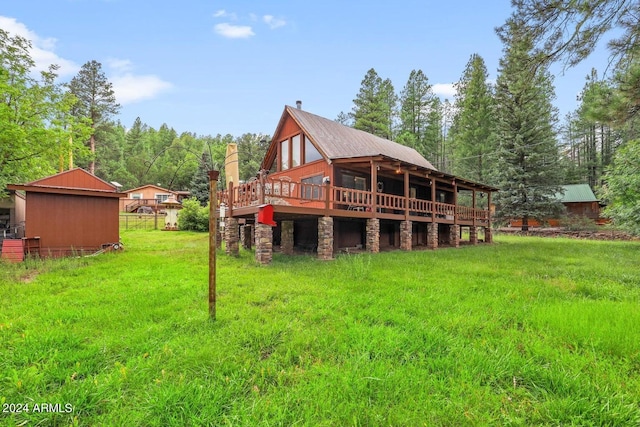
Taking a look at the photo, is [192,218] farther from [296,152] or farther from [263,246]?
[263,246]

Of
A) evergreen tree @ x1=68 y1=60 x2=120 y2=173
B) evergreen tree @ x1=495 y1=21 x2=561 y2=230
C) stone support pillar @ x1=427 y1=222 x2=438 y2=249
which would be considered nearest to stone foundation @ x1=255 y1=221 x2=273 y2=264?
stone support pillar @ x1=427 y1=222 x2=438 y2=249

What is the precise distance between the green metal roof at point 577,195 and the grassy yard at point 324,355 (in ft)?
107

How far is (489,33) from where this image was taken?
288 inches

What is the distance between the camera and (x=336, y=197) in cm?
1366

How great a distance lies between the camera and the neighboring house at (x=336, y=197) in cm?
1105

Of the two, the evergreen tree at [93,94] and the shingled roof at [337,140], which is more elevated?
the evergreen tree at [93,94]

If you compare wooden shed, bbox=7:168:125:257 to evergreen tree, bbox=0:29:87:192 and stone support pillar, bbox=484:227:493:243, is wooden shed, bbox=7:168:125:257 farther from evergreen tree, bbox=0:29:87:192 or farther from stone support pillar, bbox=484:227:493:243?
stone support pillar, bbox=484:227:493:243

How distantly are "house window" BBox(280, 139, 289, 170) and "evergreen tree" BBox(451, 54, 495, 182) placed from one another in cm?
2227

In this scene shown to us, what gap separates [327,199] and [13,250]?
1079 centimetres

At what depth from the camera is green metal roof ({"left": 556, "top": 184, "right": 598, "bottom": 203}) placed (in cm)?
3142

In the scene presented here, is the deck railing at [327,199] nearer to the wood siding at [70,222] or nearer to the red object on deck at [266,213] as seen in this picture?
the red object on deck at [266,213]

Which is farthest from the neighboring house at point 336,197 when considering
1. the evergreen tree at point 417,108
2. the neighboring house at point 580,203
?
the evergreen tree at point 417,108

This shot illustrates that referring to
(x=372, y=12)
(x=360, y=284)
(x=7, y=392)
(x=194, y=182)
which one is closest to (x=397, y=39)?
(x=372, y=12)

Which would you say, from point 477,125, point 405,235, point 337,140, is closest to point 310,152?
point 337,140
